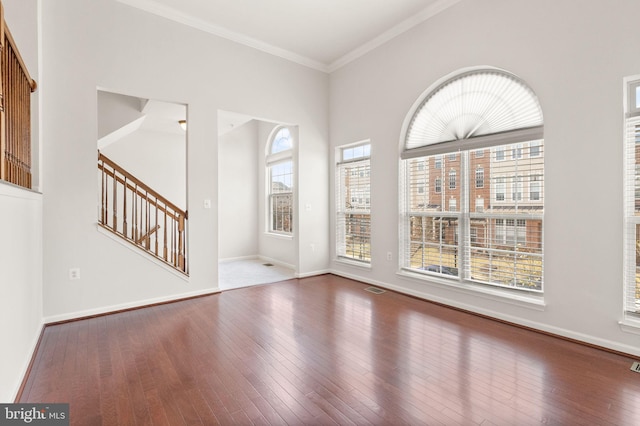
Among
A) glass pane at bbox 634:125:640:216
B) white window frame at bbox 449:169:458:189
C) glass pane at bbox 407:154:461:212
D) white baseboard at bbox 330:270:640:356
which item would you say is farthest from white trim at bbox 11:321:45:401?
glass pane at bbox 634:125:640:216

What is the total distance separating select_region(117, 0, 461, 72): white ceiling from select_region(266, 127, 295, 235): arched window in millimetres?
2060

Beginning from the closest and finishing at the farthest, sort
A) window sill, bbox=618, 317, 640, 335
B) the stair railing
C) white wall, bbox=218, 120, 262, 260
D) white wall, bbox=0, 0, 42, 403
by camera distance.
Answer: white wall, bbox=0, 0, 42, 403, the stair railing, window sill, bbox=618, 317, 640, 335, white wall, bbox=218, 120, 262, 260

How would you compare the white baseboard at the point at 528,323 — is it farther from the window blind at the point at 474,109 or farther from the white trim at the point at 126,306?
the white trim at the point at 126,306

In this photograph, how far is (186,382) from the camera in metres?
2.16

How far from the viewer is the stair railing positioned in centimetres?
194

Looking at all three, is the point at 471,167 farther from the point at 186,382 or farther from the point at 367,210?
the point at 186,382

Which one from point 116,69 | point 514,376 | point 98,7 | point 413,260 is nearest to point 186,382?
point 514,376

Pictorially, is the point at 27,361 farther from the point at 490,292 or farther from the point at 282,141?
the point at 282,141

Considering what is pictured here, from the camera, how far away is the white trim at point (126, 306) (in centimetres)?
328

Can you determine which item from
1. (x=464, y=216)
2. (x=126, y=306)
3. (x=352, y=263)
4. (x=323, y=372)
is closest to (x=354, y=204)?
(x=352, y=263)

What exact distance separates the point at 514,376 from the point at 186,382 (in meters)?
2.33

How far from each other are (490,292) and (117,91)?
4.82 m

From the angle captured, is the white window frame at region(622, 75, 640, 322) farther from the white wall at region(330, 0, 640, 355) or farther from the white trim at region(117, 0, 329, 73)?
the white trim at region(117, 0, 329, 73)

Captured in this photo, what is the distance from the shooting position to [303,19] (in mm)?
4078
